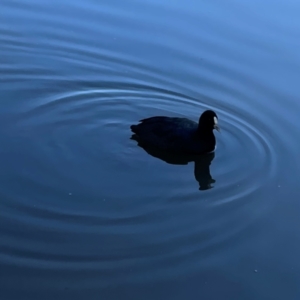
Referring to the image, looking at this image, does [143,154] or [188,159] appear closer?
[143,154]

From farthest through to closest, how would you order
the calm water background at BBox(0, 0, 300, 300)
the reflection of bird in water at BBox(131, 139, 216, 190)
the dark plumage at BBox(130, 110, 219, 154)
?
the dark plumage at BBox(130, 110, 219, 154) → the reflection of bird in water at BBox(131, 139, 216, 190) → the calm water background at BBox(0, 0, 300, 300)

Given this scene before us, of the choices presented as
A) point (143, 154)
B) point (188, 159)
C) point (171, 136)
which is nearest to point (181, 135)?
point (171, 136)

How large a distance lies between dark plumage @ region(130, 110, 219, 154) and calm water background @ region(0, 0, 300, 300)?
9.5 inches

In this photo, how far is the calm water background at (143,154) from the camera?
19.5 feet

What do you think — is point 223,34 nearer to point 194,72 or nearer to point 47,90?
point 194,72

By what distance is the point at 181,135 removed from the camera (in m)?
8.36

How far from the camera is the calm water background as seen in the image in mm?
5949

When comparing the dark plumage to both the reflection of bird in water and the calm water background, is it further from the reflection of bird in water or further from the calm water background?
the calm water background

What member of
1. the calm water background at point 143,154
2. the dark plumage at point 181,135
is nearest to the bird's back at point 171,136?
the dark plumage at point 181,135

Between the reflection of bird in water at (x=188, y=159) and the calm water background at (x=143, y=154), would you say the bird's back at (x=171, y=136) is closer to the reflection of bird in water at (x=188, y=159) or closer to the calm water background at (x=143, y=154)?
the reflection of bird in water at (x=188, y=159)

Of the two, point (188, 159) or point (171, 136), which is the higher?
point (171, 136)

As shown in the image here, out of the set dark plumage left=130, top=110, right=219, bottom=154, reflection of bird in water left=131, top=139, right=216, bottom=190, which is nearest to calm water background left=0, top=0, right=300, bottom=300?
reflection of bird in water left=131, top=139, right=216, bottom=190

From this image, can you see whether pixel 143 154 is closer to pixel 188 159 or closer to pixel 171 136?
pixel 171 136

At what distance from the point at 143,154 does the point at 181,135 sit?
0.57m
